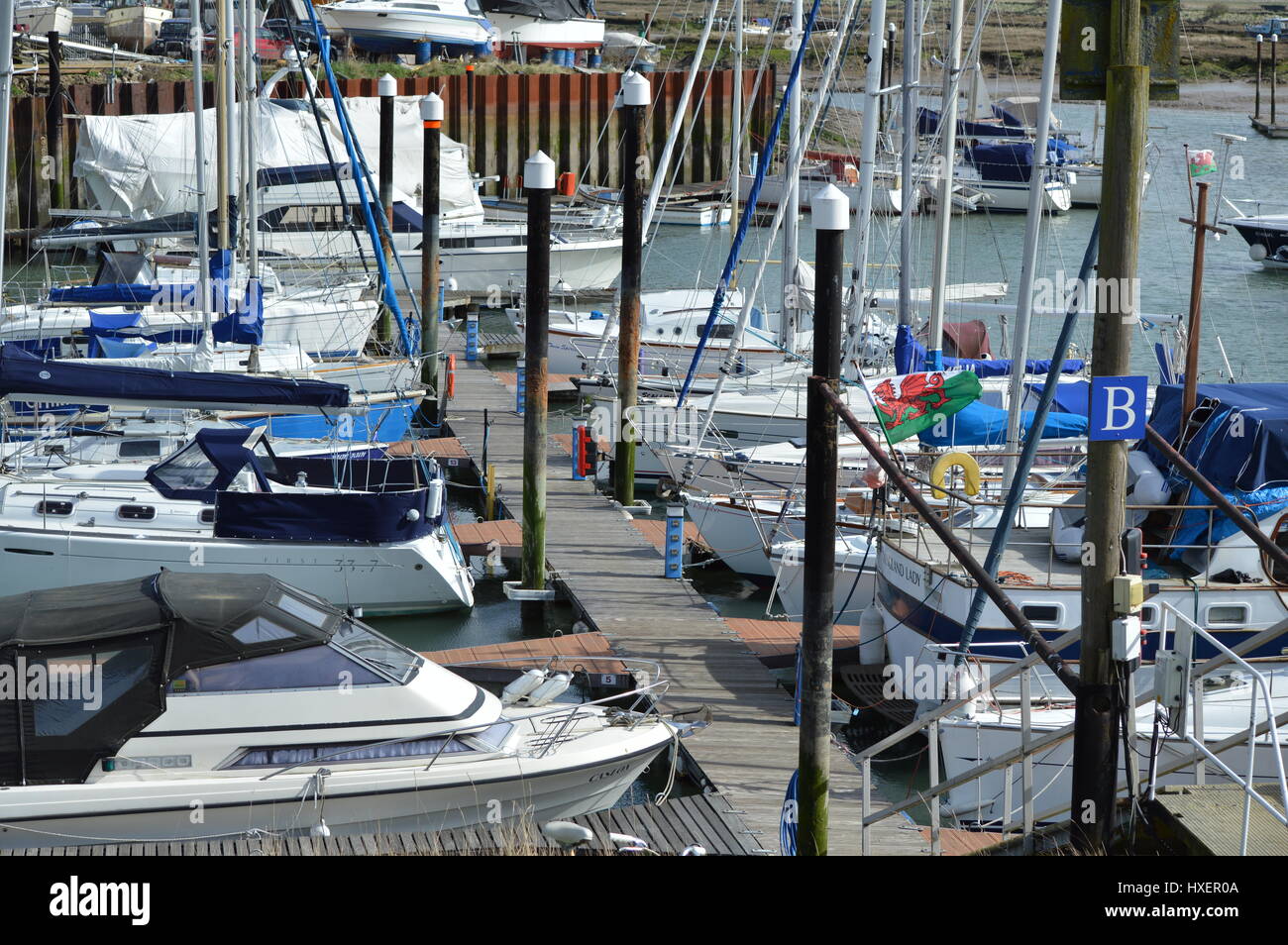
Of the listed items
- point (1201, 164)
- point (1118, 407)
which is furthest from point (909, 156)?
point (1118, 407)

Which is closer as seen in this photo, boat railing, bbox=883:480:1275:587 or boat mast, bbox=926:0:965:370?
boat railing, bbox=883:480:1275:587

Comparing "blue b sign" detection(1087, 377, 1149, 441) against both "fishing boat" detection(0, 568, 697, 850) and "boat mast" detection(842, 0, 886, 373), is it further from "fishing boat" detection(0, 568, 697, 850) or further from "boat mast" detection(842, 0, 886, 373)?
"boat mast" detection(842, 0, 886, 373)

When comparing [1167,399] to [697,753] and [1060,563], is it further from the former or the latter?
[697,753]

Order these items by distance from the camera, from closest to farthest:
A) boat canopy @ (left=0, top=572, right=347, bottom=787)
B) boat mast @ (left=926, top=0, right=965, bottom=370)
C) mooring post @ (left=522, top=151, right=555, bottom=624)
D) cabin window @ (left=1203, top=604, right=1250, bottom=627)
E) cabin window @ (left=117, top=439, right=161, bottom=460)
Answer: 1. boat canopy @ (left=0, top=572, right=347, bottom=787)
2. cabin window @ (left=1203, top=604, right=1250, bottom=627)
3. mooring post @ (left=522, top=151, right=555, bottom=624)
4. cabin window @ (left=117, top=439, right=161, bottom=460)
5. boat mast @ (left=926, top=0, right=965, bottom=370)

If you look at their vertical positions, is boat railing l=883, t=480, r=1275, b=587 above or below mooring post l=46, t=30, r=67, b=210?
below

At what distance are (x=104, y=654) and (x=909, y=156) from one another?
14.1 metres

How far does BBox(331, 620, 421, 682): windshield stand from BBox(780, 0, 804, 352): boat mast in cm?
1178

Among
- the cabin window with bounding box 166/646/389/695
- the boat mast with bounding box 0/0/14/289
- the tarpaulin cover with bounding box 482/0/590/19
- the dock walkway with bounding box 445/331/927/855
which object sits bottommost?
the dock walkway with bounding box 445/331/927/855

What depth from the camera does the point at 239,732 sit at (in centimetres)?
1062

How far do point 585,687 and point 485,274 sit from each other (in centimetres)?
2240

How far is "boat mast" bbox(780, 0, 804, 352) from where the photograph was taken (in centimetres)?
2194

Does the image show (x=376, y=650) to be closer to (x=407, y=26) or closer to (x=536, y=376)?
(x=536, y=376)

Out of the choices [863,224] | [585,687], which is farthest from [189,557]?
[863,224]

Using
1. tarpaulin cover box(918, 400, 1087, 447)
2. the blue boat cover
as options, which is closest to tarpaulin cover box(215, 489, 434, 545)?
tarpaulin cover box(918, 400, 1087, 447)
